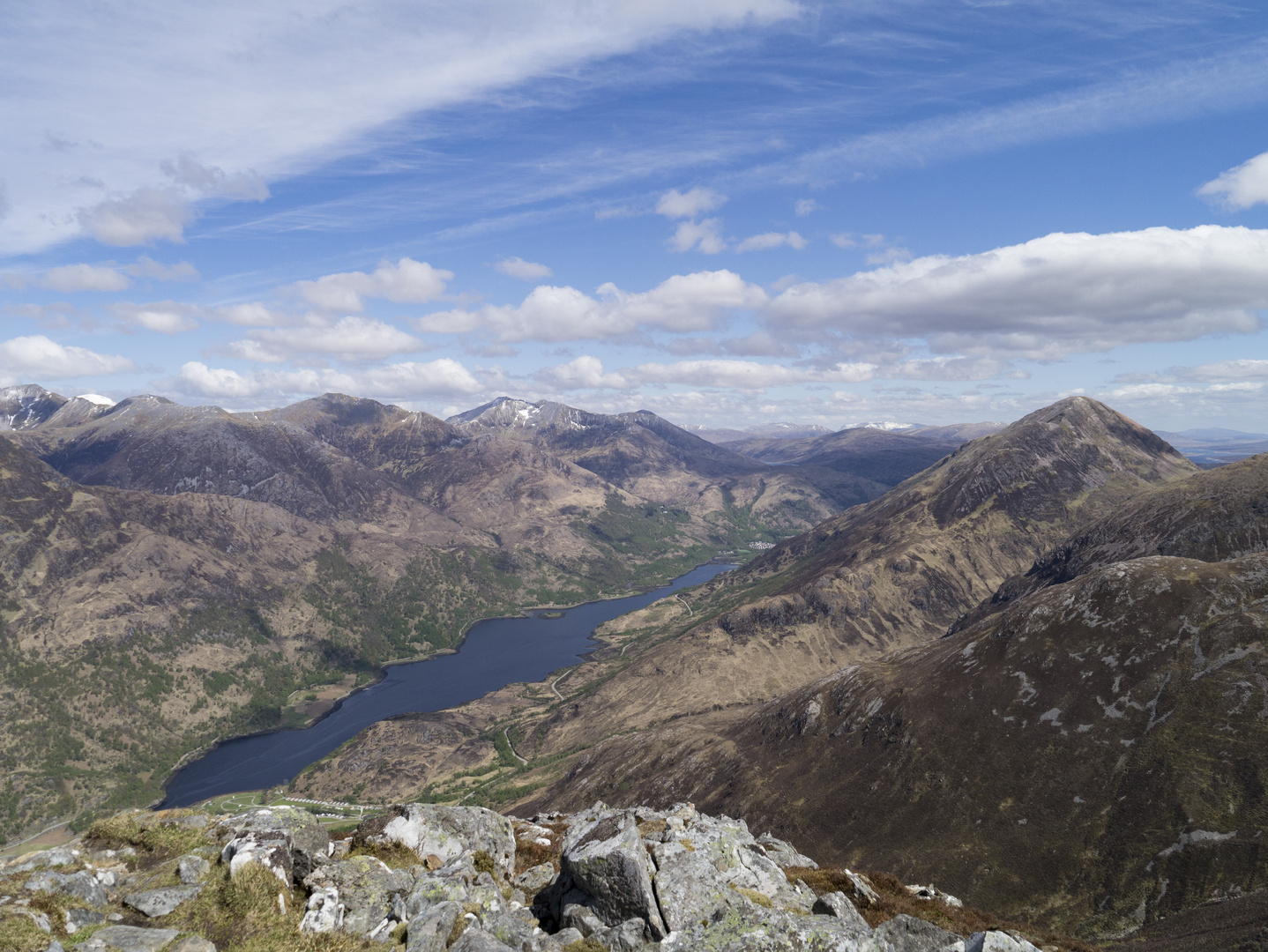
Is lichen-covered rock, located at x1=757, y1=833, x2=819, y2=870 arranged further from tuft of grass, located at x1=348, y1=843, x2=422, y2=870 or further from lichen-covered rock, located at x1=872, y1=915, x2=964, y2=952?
tuft of grass, located at x1=348, y1=843, x2=422, y2=870

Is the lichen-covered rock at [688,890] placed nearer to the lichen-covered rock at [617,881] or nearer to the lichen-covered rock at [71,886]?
the lichen-covered rock at [617,881]

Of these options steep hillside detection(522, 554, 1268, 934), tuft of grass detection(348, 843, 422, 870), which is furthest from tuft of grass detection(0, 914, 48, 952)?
steep hillside detection(522, 554, 1268, 934)

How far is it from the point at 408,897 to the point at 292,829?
7.60 metres

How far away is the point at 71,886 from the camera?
2450 cm

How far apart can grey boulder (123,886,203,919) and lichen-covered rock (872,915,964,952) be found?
1197 inches

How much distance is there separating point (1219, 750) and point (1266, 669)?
1924 cm

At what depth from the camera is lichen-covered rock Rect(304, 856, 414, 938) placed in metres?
25.6

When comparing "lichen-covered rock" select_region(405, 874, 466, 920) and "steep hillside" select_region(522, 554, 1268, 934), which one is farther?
"steep hillside" select_region(522, 554, 1268, 934)

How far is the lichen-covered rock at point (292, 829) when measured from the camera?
92.7 ft

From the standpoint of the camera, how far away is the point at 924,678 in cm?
14600

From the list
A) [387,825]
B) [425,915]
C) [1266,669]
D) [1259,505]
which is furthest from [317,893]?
[1259,505]

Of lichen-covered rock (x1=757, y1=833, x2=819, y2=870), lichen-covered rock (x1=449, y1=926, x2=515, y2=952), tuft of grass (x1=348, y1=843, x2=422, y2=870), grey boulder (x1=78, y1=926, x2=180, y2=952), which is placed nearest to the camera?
grey boulder (x1=78, y1=926, x2=180, y2=952)

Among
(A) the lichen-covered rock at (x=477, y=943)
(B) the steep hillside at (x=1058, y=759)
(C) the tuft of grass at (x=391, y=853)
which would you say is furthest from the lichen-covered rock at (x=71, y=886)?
(B) the steep hillside at (x=1058, y=759)

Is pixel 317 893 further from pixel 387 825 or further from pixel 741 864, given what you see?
pixel 741 864
